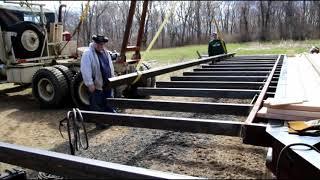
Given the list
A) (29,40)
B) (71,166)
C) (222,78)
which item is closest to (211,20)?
(29,40)

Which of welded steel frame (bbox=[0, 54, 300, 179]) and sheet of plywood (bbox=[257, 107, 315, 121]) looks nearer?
welded steel frame (bbox=[0, 54, 300, 179])

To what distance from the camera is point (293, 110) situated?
135 inches

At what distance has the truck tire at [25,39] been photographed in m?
10.0

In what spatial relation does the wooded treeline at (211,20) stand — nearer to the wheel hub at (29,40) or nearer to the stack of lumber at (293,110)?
the wheel hub at (29,40)

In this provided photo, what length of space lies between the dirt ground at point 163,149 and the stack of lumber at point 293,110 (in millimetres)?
521

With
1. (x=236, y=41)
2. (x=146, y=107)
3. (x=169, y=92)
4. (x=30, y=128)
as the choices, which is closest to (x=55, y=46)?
(x=30, y=128)

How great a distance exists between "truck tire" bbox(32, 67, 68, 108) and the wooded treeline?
32118 millimetres

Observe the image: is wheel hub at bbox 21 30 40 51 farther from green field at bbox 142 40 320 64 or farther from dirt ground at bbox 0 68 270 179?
green field at bbox 142 40 320 64

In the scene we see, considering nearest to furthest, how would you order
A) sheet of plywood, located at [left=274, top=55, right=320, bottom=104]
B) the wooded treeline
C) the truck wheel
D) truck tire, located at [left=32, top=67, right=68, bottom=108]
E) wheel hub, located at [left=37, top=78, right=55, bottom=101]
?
1. sheet of plywood, located at [left=274, top=55, right=320, bottom=104]
2. the truck wheel
3. truck tire, located at [left=32, top=67, right=68, bottom=108]
4. wheel hub, located at [left=37, top=78, right=55, bottom=101]
5. the wooded treeline

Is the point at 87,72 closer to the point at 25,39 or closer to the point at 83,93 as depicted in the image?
the point at 83,93

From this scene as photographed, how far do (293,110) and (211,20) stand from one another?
42.2 meters

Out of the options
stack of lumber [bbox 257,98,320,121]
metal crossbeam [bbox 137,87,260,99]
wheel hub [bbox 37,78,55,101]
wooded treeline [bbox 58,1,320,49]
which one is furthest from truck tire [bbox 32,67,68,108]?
wooded treeline [bbox 58,1,320,49]

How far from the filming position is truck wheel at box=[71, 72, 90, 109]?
28.7 ft

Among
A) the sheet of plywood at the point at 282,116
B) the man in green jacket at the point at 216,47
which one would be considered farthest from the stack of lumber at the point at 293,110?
the man in green jacket at the point at 216,47
